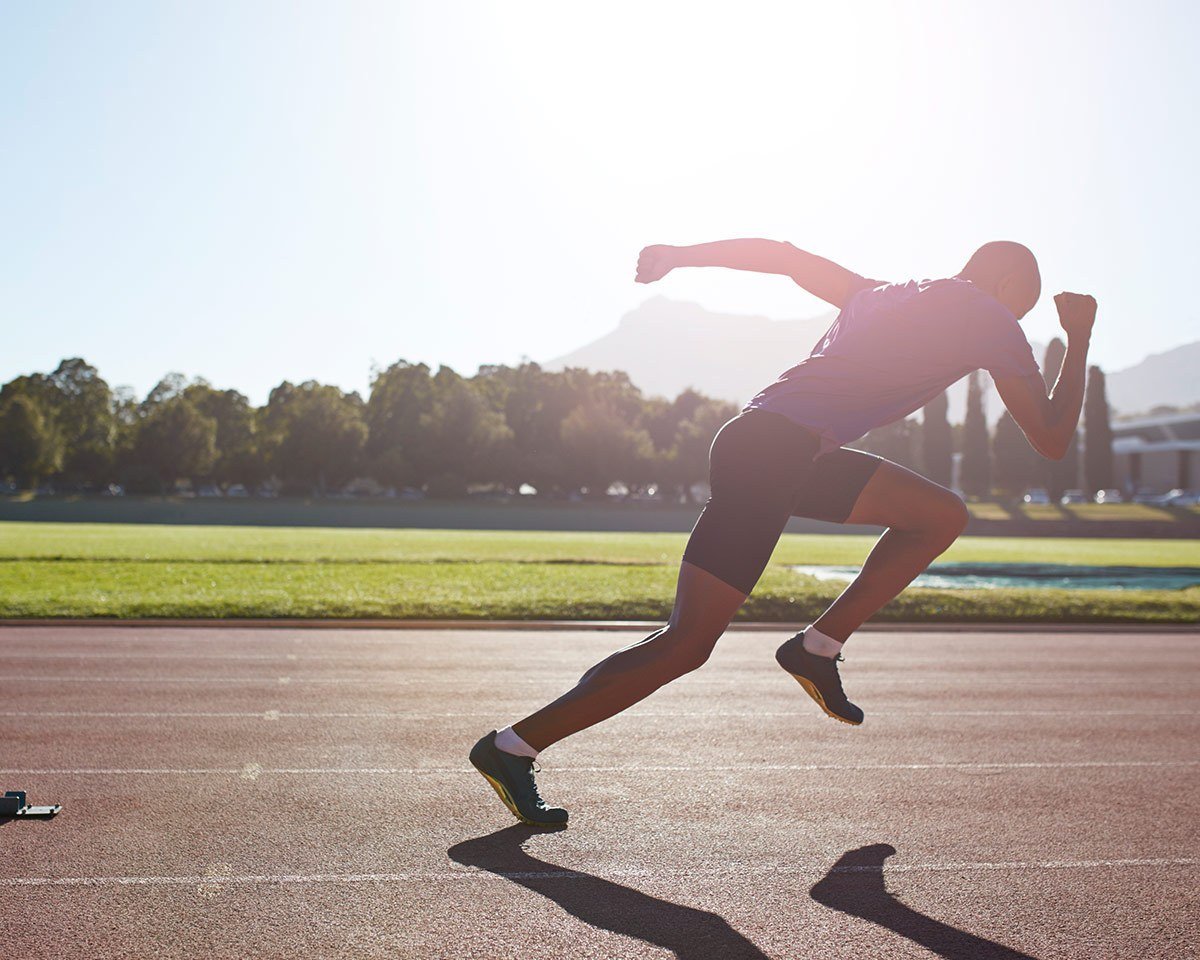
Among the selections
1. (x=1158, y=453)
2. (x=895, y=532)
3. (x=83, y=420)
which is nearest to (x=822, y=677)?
(x=895, y=532)

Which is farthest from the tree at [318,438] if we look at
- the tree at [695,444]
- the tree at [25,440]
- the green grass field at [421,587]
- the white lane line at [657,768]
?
the white lane line at [657,768]

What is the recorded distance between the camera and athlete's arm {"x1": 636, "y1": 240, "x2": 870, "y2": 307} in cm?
377

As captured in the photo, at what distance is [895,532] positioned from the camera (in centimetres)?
405

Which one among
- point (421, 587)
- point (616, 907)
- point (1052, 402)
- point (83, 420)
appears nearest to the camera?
point (616, 907)

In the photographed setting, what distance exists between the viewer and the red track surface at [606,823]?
294 cm

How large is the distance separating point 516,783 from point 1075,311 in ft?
8.18

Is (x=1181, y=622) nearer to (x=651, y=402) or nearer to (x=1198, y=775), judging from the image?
(x=1198, y=775)

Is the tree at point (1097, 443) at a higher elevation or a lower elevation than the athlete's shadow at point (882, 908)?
higher

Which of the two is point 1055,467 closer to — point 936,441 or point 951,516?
point 936,441

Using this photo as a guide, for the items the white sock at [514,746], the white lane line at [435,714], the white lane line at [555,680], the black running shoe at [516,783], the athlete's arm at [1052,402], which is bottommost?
the white lane line at [555,680]

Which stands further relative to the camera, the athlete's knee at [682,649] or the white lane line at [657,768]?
the white lane line at [657,768]

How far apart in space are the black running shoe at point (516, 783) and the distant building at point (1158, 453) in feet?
307

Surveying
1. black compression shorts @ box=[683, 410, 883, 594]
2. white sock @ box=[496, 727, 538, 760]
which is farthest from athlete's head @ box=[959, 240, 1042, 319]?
white sock @ box=[496, 727, 538, 760]

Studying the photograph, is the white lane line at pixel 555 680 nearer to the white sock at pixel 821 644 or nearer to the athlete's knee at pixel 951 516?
the white sock at pixel 821 644
